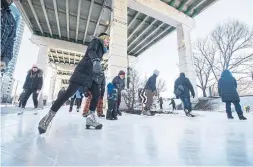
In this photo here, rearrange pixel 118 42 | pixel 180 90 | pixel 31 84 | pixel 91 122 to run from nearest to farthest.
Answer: pixel 91 122
pixel 31 84
pixel 180 90
pixel 118 42

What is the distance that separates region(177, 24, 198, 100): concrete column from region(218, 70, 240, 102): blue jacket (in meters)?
5.16

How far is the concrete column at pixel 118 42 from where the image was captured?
648 centimetres

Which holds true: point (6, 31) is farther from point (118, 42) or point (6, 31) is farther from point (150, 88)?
point (118, 42)

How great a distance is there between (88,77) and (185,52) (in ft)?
28.7

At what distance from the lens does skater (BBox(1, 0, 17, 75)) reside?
1.97m

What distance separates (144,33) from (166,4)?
348cm

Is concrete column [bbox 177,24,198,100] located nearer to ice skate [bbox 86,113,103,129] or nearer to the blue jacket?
the blue jacket

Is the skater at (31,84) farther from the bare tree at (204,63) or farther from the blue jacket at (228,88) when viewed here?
the bare tree at (204,63)

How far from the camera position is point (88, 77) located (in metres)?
1.85

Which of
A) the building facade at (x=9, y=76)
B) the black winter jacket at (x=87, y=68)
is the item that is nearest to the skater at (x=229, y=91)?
the black winter jacket at (x=87, y=68)

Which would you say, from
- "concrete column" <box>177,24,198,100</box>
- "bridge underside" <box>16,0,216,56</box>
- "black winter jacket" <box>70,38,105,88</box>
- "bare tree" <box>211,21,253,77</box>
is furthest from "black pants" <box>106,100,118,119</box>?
"bare tree" <box>211,21,253,77</box>

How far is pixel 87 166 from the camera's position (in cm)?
79

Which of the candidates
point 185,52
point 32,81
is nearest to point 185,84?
point 32,81

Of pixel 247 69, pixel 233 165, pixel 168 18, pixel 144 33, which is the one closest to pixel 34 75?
pixel 233 165
